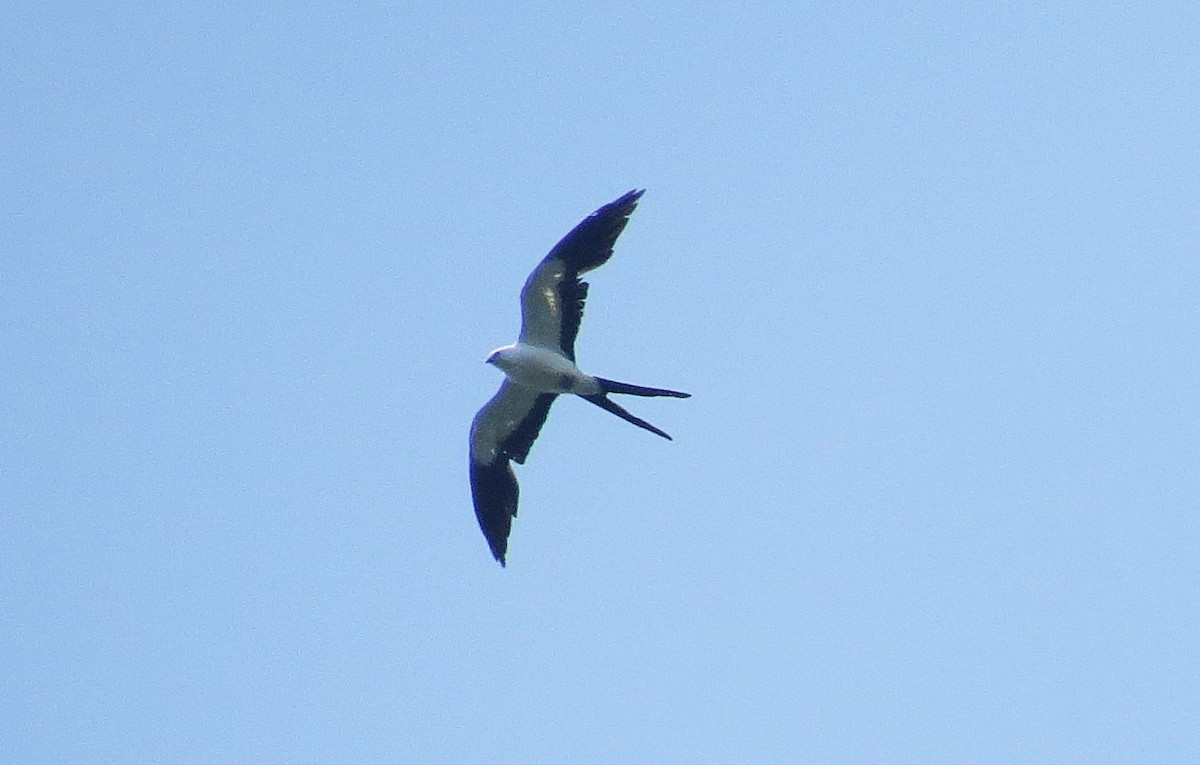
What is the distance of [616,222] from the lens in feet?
53.0

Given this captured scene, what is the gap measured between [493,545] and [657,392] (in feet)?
8.99

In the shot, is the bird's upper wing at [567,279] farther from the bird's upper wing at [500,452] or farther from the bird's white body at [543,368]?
the bird's upper wing at [500,452]

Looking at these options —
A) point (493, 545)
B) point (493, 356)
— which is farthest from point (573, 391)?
point (493, 545)

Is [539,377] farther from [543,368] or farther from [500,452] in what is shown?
[500,452]

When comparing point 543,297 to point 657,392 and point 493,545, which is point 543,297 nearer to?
point 657,392

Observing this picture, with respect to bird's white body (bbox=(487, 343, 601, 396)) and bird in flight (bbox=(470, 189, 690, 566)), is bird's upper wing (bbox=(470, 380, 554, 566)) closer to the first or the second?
bird in flight (bbox=(470, 189, 690, 566))

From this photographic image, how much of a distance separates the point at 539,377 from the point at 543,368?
15 cm

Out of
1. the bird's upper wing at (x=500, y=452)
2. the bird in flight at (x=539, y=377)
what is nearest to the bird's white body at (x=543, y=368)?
the bird in flight at (x=539, y=377)

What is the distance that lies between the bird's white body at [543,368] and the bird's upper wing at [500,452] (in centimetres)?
53

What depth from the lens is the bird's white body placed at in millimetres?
16453

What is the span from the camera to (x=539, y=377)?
1662cm

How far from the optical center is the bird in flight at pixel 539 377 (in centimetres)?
1619

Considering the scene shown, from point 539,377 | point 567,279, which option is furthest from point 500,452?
point 567,279

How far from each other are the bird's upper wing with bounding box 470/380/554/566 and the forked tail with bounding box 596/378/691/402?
3.34ft
